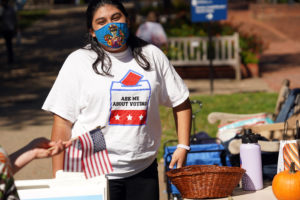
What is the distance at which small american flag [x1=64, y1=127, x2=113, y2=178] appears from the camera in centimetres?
282

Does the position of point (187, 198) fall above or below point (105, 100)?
below

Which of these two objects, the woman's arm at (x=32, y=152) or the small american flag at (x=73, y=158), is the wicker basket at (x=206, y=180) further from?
the woman's arm at (x=32, y=152)

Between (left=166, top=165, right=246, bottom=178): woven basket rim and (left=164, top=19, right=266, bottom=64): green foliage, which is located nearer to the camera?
(left=166, top=165, right=246, bottom=178): woven basket rim

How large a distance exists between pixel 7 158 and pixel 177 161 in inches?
62.7

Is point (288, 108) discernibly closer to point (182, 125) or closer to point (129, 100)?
point (182, 125)

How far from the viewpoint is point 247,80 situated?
14.2 metres

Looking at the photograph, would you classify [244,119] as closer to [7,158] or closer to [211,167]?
[211,167]

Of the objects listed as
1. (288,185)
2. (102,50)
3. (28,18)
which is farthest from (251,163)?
(28,18)

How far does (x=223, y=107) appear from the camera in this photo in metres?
10.4

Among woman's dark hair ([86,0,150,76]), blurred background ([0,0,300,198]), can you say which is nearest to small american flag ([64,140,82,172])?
woman's dark hair ([86,0,150,76])

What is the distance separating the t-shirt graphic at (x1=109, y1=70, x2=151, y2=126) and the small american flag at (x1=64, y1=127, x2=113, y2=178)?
1.43ft

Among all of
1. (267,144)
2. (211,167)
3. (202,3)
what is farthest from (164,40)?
(211,167)

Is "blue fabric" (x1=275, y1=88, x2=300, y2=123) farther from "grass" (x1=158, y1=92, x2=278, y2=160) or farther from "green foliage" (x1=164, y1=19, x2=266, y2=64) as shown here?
"green foliage" (x1=164, y1=19, x2=266, y2=64)

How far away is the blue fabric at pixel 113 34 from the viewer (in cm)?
337
